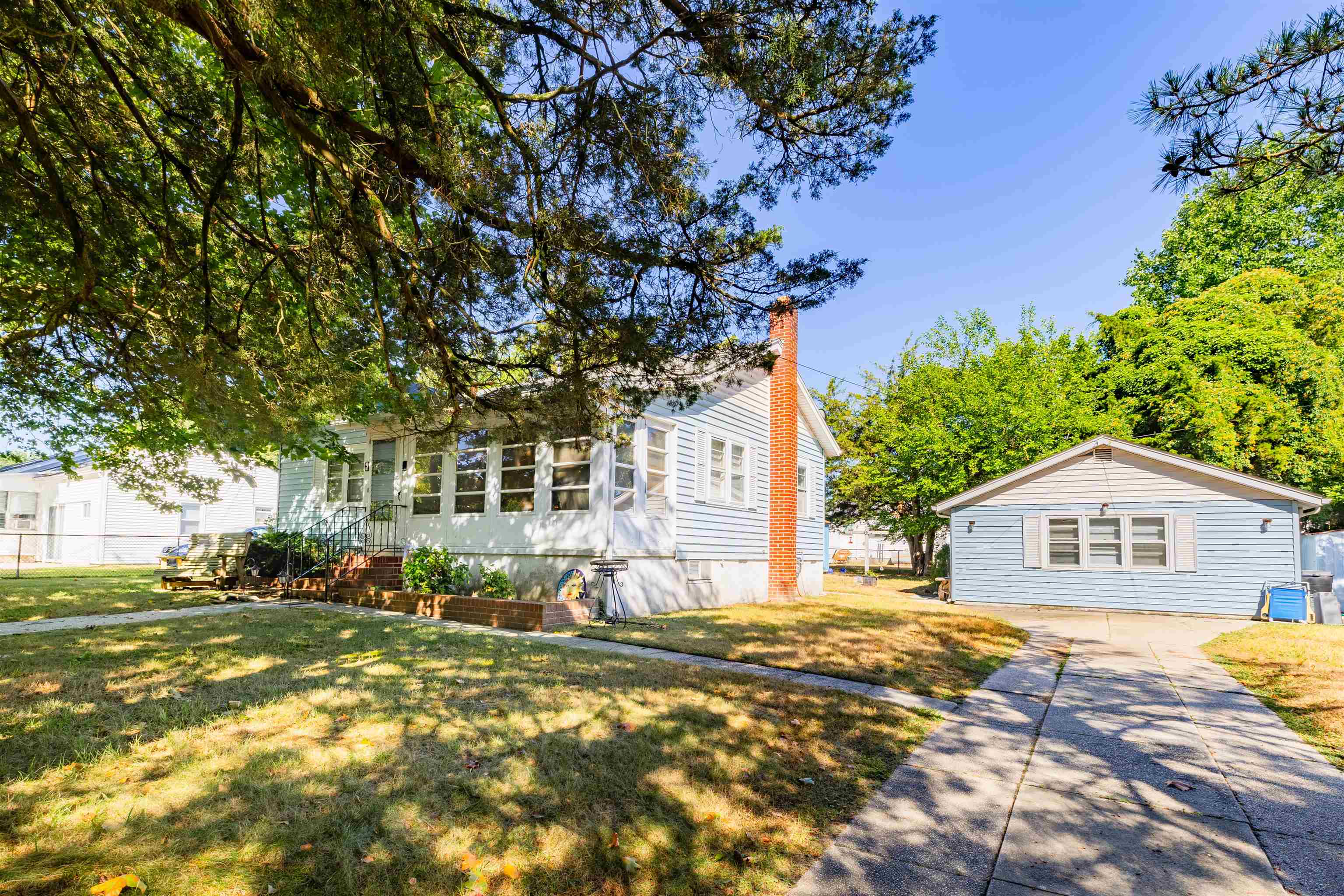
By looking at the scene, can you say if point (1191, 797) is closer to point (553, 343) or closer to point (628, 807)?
point (628, 807)

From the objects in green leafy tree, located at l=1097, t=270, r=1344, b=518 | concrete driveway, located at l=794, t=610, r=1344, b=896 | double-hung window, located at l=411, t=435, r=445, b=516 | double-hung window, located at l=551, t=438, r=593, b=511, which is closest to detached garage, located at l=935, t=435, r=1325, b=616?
green leafy tree, located at l=1097, t=270, r=1344, b=518

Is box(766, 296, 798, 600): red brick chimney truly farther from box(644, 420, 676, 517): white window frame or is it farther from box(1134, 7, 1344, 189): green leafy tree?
box(1134, 7, 1344, 189): green leafy tree

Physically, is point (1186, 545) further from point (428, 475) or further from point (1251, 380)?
point (428, 475)

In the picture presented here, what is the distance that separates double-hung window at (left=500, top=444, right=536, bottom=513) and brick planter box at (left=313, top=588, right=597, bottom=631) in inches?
82.5

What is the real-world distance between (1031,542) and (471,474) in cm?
1323

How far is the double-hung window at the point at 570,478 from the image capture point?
11.6 m

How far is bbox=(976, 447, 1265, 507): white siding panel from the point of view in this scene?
14.8m

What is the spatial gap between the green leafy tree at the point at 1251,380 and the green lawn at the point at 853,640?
15364mm

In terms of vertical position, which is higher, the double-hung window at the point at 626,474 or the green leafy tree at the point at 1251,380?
the green leafy tree at the point at 1251,380

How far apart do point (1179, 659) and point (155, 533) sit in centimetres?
3046

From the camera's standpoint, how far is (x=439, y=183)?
473 centimetres

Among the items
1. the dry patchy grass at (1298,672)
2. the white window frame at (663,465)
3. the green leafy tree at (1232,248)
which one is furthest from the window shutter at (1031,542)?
the green leafy tree at (1232,248)

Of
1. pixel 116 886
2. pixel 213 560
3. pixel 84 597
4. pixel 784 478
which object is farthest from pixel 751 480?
pixel 116 886

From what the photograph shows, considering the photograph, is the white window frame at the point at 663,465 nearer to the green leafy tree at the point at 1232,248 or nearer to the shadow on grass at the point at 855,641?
the shadow on grass at the point at 855,641
